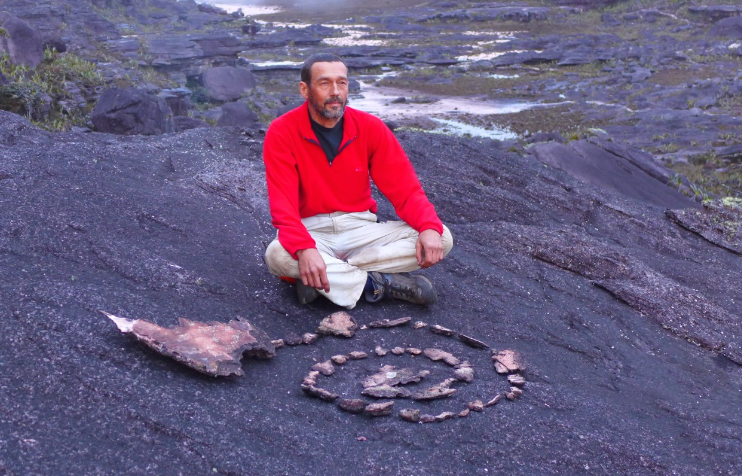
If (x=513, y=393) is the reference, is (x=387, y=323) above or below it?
above

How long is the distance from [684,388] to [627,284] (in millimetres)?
1712

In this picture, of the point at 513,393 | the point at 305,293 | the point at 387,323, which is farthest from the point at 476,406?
the point at 305,293

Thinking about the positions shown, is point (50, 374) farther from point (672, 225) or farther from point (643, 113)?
point (643, 113)

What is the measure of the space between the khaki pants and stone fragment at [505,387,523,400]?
1.16 m

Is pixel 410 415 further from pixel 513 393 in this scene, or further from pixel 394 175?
pixel 394 175

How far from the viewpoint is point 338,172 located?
4727 mm

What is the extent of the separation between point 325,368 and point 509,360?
118cm

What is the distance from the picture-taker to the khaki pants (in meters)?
4.54

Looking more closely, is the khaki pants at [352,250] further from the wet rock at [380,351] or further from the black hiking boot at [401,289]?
the wet rock at [380,351]

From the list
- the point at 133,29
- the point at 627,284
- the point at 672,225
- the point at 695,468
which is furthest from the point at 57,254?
the point at 133,29

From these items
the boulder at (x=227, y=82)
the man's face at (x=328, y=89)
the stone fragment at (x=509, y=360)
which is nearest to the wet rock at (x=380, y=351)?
the stone fragment at (x=509, y=360)

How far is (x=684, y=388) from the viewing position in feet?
15.3

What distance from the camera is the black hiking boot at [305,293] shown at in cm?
457

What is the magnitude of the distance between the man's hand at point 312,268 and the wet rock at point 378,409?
952 millimetres
